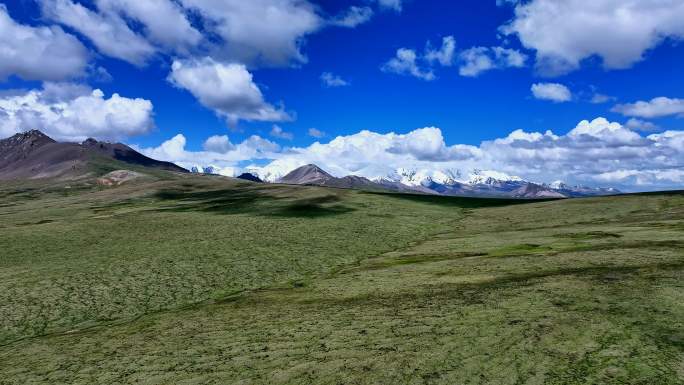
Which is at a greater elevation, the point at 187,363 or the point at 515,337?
the point at 515,337

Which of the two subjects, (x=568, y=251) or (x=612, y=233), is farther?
(x=612, y=233)

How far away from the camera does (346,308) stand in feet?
123

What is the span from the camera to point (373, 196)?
6649 inches

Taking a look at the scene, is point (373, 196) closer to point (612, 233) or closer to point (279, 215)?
point (279, 215)

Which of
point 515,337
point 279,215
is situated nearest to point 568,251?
point 515,337

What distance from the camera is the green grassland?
24.1 m

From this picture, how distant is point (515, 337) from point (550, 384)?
5978 millimetres

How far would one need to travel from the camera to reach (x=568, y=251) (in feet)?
189

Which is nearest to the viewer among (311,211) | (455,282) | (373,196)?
(455,282)

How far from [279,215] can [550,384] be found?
10394 cm

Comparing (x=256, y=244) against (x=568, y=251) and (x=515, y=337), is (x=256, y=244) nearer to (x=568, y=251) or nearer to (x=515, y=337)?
(x=568, y=251)

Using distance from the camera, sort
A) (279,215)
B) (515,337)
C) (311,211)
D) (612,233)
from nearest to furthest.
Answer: (515,337) → (612,233) → (279,215) → (311,211)

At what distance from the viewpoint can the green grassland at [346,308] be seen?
78.9 feet

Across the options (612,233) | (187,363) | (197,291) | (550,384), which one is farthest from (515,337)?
(612,233)
